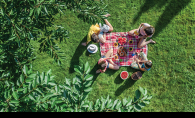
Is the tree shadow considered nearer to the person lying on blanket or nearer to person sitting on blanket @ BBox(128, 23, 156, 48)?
the person lying on blanket

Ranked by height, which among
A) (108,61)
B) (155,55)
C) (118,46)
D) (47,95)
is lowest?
(47,95)

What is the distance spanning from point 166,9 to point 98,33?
317 centimetres

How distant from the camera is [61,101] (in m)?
2.04

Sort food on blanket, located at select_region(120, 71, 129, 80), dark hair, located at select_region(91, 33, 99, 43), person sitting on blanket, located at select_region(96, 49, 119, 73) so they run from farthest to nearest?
food on blanket, located at select_region(120, 71, 129, 80)
person sitting on blanket, located at select_region(96, 49, 119, 73)
dark hair, located at select_region(91, 33, 99, 43)

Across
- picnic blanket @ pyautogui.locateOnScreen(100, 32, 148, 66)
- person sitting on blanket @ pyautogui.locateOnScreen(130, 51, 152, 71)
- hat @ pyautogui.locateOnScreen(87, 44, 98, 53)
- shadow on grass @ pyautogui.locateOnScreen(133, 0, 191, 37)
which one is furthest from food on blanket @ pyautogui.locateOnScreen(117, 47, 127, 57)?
shadow on grass @ pyautogui.locateOnScreen(133, 0, 191, 37)

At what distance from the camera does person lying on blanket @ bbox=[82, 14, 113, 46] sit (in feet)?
Result: 14.9

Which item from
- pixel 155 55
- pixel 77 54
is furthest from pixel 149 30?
pixel 77 54

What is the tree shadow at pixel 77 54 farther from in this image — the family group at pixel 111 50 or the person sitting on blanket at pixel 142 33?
the person sitting on blanket at pixel 142 33

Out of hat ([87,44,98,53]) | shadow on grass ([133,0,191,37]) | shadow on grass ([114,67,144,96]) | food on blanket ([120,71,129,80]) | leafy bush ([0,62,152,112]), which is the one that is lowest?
shadow on grass ([114,67,144,96])

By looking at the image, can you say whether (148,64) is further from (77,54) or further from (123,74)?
(77,54)

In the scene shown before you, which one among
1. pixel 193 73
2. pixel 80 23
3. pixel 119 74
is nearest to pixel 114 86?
pixel 119 74

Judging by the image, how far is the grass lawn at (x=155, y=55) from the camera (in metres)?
5.38

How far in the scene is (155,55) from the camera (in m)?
5.44
